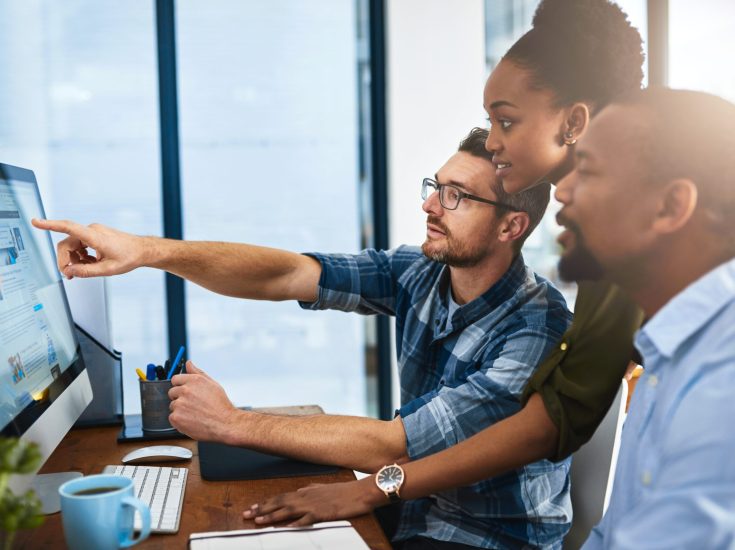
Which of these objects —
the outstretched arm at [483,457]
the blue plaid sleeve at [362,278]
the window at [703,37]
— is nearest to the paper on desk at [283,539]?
the outstretched arm at [483,457]

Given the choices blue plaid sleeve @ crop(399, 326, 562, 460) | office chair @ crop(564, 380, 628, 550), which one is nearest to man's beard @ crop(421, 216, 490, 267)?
blue plaid sleeve @ crop(399, 326, 562, 460)

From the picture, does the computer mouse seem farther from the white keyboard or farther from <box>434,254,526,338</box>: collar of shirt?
<box>434,254,526,338</box>: collar of shirt

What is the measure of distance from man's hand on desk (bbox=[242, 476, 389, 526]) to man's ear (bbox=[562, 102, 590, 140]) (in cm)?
62

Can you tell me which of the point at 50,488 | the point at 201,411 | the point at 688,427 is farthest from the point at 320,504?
the point at 688,427

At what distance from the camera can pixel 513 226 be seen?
1.46 m

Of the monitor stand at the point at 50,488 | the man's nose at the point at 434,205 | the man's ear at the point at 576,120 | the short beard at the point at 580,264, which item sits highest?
the man's ear at the point at 576,120

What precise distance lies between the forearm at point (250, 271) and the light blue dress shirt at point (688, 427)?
0.98 metres

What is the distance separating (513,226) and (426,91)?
5.06ft

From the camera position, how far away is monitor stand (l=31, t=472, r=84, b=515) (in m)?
1.01

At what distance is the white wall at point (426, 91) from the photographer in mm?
2842

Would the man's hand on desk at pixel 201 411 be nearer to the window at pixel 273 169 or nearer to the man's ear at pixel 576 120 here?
the man's ear at pixel 576 120

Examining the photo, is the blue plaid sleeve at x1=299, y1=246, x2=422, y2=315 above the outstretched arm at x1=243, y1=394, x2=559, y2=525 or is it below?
above

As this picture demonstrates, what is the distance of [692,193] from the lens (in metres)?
0.75

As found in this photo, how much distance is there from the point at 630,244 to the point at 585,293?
1.07 ft
